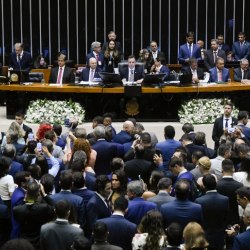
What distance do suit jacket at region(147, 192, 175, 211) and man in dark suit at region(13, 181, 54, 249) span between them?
4.08 ft

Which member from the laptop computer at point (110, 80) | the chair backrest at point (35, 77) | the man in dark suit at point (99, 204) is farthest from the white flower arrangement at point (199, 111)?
the man in dark suit at point (99, 204)

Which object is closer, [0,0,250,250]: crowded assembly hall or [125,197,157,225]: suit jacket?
[0,0,250,250]: crowded assembly hall

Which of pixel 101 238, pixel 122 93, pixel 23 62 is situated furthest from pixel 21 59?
pixel 101 238

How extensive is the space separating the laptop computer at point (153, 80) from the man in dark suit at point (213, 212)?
989cm

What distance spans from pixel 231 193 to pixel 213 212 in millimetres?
608

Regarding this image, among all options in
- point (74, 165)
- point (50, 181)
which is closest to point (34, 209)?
point (50, 181)

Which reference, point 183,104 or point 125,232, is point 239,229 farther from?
point 183,104

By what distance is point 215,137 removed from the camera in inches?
655

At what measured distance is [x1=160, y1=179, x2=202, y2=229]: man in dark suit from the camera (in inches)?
402

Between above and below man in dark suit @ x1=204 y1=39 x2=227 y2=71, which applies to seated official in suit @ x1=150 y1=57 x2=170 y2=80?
below

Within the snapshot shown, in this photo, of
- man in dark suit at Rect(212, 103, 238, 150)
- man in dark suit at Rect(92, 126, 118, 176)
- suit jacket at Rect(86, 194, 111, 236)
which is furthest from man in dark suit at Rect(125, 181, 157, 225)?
man in dark suit at Rect(212, 103, 238, 150)

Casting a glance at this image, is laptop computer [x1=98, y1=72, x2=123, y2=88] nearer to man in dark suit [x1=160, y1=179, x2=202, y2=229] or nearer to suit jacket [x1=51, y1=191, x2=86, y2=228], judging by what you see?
suit jacket [x1=51, y1=191, x2=86, y2=228]

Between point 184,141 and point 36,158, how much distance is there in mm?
2611

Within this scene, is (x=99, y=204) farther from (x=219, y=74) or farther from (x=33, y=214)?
(x=219, y=74)
